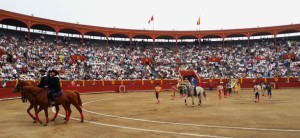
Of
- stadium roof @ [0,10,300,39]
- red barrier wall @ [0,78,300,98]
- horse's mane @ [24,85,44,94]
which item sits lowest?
red barrier wall @ [0,78,300,98]

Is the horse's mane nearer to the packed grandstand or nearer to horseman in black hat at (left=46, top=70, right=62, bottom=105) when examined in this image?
horseman in black hat at (left=46, top=70, right=62, bottom=105)

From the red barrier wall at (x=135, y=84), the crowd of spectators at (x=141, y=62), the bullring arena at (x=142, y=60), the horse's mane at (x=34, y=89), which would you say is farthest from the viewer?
the crowd of spectators at (x=141, y=62)

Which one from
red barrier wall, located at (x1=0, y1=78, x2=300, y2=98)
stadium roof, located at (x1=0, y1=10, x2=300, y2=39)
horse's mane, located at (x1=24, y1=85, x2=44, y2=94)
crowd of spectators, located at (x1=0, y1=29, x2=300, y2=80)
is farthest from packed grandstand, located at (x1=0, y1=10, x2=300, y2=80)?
horse's mane, located at (x1=24, y1=85, x2=44, y2=94)

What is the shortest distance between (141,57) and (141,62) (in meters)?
1.44

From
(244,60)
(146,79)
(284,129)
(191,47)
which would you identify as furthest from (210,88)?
(284,129)

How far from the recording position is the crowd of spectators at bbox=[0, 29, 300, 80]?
116 ft

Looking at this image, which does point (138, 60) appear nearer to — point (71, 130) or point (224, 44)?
point (224, 44)

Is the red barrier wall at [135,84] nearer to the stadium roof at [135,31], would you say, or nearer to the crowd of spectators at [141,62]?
the crowd of spectators at [141,62]

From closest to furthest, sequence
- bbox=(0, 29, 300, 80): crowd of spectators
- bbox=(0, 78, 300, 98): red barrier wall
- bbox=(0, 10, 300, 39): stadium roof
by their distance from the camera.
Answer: bbox=(0, 78, 300, 98): red barrier wall → bbox=(0, 29, 300, 80): crowd of spectators → bbox=(0, 10, 300, 39): stadium roof

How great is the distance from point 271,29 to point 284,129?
4425 cm

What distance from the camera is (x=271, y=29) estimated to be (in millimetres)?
49312

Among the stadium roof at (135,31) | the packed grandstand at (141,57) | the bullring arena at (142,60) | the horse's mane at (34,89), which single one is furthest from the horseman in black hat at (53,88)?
the stadium roof at (135,31)

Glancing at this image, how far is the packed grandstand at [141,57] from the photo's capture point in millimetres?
35969

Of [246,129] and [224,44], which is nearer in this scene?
[246,129]
